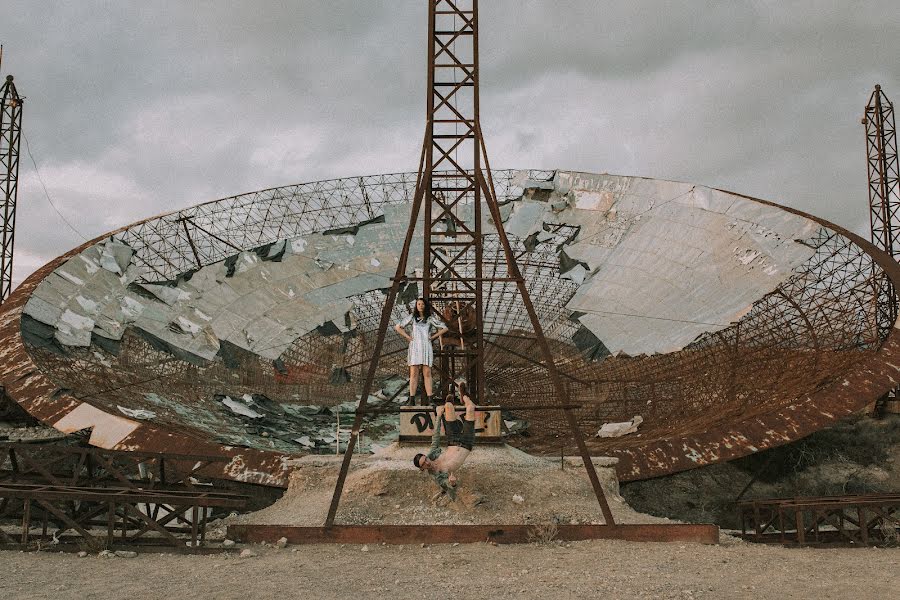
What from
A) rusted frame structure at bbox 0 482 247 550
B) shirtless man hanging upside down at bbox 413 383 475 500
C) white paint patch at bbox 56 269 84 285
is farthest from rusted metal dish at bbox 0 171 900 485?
shirtless man hanging upside down at bbox 413 383 475 500

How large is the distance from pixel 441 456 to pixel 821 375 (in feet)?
35.1

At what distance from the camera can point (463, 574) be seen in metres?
10.8

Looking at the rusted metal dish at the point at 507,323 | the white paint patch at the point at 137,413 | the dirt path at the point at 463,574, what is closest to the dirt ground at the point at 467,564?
the dirt path at the point at 463,574

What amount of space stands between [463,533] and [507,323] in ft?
61.4

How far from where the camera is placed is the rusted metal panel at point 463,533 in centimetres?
1284

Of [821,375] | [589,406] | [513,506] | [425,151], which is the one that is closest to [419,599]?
[513,506]

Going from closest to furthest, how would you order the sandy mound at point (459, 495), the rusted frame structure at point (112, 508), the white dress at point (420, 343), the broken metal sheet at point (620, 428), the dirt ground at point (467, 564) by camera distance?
the dirt ground at point (467, 564) < the rusted frame structure at point (112, 508) < the sandy mound at point (459, 495) < the white dress at point (420, 343) < the broken metal sheet at point (620, 428)

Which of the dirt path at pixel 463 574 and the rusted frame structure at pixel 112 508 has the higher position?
the rusted frame structure at pixel 112 508

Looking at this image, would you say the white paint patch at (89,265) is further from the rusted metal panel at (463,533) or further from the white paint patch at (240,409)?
the rusted metal panel at (463,533)

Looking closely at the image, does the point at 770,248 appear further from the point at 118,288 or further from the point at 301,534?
the point at 118,288

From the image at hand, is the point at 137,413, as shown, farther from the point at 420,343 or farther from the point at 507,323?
the point at 507,323

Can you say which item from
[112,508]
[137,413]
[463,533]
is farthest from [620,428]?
[112,508]

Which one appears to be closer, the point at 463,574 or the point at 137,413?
the point at 463,574

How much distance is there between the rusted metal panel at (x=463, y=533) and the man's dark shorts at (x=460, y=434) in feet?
4.24
